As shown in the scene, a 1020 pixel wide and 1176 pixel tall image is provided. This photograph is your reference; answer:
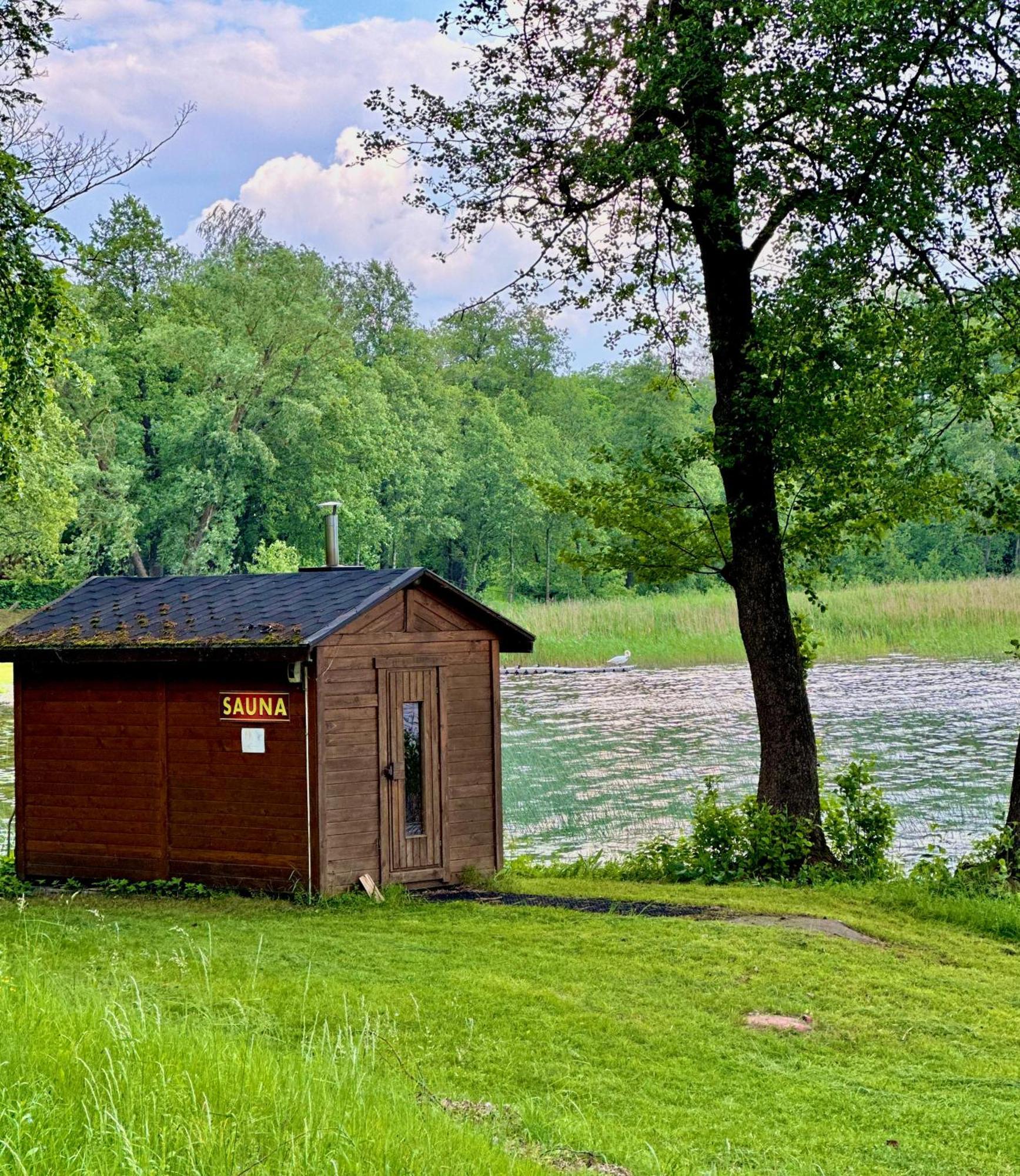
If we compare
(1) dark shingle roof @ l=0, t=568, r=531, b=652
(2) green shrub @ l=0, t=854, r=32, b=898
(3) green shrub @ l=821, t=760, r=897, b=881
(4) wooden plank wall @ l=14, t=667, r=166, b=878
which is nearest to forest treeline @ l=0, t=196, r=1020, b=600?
(3) green shrub @ l=821, t=760, r=897, b=881

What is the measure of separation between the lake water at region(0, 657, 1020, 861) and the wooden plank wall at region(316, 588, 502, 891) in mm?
2583

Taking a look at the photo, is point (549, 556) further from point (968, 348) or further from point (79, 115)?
point (968, 348)

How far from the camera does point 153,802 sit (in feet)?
36.8

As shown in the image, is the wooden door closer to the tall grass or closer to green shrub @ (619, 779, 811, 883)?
green shrub @ (619, 779, 811, 883)

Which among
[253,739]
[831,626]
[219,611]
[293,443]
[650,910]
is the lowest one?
[650,910]

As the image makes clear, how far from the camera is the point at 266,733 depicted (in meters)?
10.7

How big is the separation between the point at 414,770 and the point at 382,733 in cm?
50

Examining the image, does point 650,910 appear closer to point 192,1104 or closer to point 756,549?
point 756,549

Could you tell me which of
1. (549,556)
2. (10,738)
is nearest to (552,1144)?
(10,738)

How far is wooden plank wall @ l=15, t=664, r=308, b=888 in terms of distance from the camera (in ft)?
34.9

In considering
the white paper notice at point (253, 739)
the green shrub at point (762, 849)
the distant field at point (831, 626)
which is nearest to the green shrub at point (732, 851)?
the green shrub at point (762, 849)

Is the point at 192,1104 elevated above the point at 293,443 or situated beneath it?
situated beneath

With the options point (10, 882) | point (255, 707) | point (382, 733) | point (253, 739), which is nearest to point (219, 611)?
point (255, 707)

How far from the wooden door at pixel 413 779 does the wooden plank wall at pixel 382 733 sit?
9 centimetres
